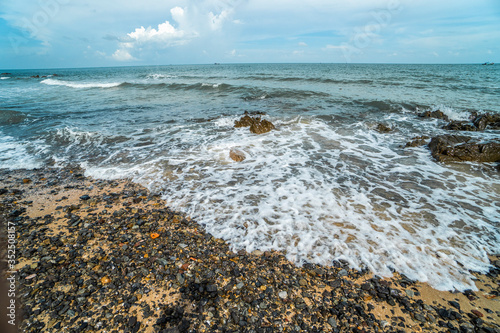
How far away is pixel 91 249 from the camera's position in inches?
159

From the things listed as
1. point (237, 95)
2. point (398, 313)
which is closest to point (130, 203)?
point (398, 313)

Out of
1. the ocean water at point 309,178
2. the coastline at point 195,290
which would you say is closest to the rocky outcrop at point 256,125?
the ocean water at point 309,178

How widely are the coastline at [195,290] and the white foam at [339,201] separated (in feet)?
1.12

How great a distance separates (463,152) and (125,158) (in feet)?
40.1

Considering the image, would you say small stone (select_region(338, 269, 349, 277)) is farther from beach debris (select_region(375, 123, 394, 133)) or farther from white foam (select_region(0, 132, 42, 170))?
beach debris (select_region(375, 123, 394, 133))

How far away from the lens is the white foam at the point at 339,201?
3.99 meters

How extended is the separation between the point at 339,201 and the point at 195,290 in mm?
3883

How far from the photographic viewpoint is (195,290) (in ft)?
10.7

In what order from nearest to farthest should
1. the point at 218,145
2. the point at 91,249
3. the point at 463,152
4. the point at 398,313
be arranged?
1. the point at 398,313
2. the point at 91,249
3. the point at 463,152
4. the point at 218,145

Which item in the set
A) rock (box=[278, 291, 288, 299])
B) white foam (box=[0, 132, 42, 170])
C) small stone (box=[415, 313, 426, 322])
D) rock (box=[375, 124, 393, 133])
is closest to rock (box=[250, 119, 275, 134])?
rock (box=[375, 124, 393, 133])

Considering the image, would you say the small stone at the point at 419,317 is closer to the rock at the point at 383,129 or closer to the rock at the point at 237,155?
the rock at the point at 237,155

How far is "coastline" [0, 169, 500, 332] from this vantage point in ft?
9.37

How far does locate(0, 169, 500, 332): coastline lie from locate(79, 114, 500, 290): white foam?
0.34 m

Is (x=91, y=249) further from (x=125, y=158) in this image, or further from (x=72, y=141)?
(x=72, y=141)
